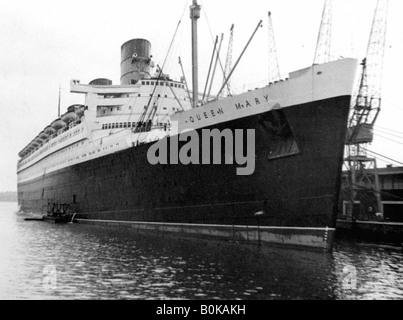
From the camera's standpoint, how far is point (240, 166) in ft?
49.5

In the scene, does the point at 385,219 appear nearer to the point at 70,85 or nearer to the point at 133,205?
the point at 133,205

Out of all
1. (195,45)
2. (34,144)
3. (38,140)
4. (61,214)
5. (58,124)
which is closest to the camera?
(195,45)

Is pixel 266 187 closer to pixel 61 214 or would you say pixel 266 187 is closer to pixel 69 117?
pixel 61 214

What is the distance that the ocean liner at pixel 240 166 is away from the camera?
13180mm

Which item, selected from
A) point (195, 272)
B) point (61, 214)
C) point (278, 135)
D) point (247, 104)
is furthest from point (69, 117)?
point (195, 272)

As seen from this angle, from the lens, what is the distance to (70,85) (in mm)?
27688

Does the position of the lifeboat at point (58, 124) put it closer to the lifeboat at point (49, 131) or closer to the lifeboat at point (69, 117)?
the lifeboat at point (49, 131)

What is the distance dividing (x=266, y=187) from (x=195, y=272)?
4873 millimetres

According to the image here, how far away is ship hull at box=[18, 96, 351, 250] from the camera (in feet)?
43.1

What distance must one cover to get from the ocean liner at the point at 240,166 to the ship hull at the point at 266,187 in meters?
0.04

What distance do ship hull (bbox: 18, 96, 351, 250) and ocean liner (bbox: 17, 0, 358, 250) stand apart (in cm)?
4

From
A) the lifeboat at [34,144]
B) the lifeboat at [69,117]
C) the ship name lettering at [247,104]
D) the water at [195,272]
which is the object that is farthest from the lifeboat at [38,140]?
the ship name lettering at [247,104]

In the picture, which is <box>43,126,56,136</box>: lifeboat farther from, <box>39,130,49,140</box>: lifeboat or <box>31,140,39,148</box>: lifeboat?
<box>31,140,39,148</box>: lifeboat

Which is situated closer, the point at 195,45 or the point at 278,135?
the point at 278,135
